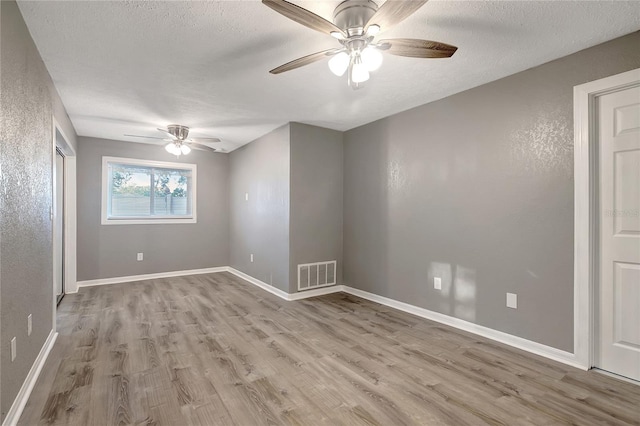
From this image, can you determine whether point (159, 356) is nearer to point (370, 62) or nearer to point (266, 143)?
point (370, 62)

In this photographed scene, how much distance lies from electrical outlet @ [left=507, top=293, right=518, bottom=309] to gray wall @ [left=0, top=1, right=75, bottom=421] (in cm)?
357

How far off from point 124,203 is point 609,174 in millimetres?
6368

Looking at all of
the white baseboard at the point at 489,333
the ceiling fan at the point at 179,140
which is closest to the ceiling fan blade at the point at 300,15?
the white baseboard at the point at 489,333

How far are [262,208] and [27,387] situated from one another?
11.1 feet

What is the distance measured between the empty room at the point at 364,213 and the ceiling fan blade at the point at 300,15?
0.01 m

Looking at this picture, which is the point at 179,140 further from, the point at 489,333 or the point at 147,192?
the point at 489,333

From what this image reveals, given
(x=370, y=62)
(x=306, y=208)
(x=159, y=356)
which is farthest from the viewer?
(x=306, y=208)

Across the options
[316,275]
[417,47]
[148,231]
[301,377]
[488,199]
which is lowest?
[301,377]

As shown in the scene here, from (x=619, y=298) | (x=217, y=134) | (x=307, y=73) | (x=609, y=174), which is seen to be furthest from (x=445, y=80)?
(x=217, y=134)

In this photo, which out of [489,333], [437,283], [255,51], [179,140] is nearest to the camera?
[255,51]

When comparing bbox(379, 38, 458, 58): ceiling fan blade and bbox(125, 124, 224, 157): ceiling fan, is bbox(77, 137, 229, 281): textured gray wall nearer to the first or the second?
bbox(125, 124, 224, 157): ceiling fan

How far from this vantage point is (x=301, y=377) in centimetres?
228

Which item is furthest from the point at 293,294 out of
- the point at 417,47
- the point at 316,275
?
the point at 417,47

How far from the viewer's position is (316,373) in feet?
7.64
